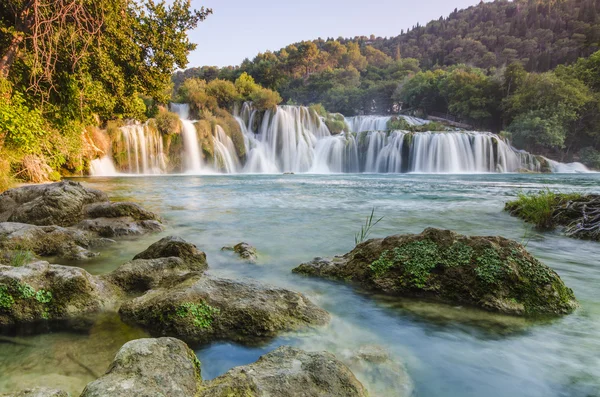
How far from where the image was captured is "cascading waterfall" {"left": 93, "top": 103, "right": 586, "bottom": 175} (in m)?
31.8

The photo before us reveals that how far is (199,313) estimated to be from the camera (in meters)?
2.50

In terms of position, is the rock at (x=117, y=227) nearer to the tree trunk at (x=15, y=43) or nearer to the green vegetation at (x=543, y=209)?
the tree trunk at (x=15, y=43)

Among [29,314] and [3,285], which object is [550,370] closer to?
[29,314]

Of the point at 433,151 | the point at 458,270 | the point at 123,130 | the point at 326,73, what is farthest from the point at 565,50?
the point at 458,270

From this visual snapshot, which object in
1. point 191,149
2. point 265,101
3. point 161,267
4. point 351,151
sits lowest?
point 161,267

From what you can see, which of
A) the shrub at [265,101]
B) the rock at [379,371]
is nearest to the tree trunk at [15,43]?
the rock at [379,371]

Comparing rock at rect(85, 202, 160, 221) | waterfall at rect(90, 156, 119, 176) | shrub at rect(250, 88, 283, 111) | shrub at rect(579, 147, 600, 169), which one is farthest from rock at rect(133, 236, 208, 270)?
shrub at rect(579, 147, 600, 169)

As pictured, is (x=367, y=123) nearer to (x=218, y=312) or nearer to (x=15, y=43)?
(x=15, y=43)

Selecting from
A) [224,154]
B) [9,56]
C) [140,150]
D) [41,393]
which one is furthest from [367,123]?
[41,393]

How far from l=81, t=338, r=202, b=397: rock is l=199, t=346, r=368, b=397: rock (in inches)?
4.4

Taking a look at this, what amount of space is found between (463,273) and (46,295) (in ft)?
11.6

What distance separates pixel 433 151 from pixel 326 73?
44.0 metres

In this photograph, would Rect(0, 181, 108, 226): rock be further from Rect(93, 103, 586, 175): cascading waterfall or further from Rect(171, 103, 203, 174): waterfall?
Rect(93, 103, 586, 175): cascading waterfall

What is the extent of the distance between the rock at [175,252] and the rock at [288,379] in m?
2.46
